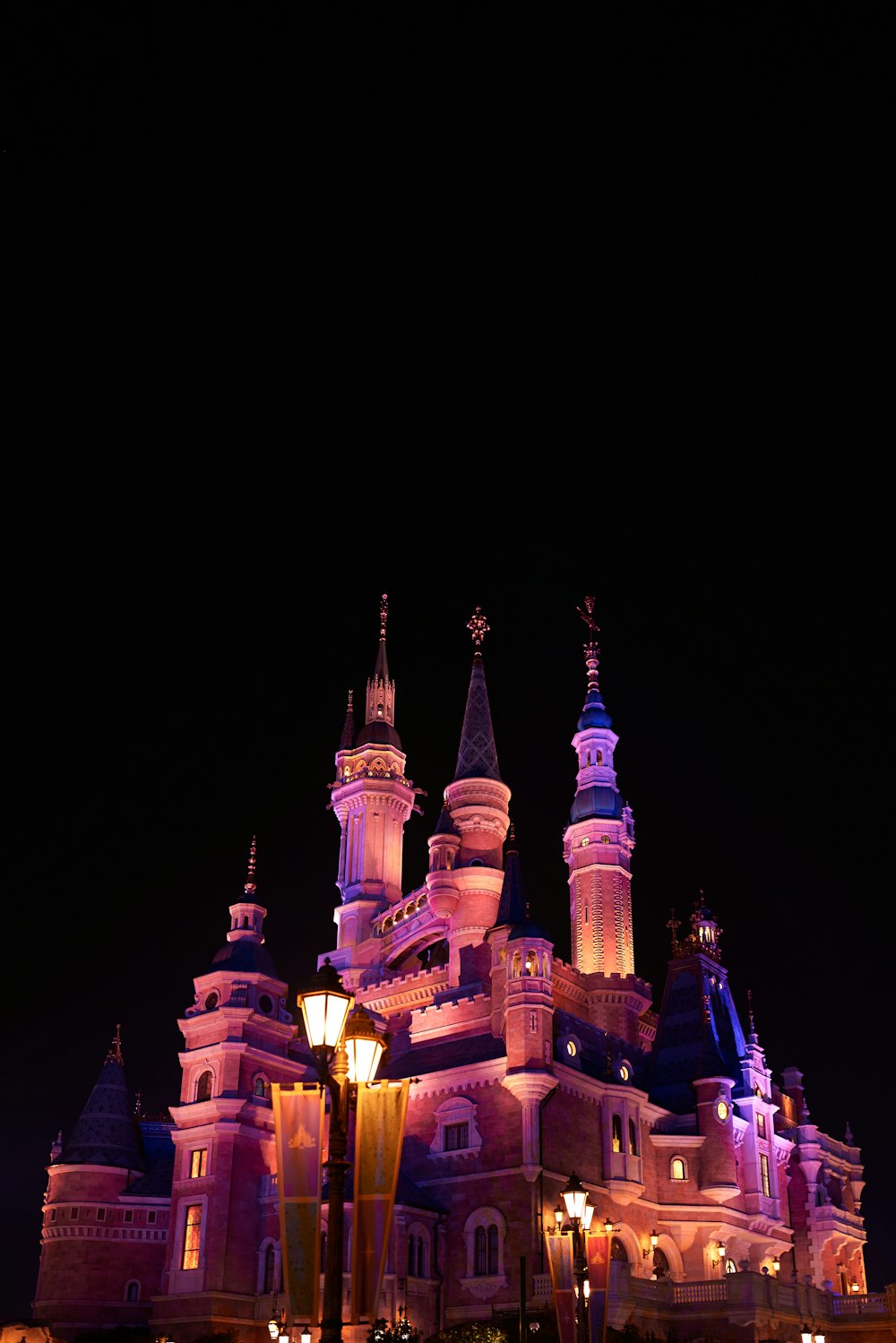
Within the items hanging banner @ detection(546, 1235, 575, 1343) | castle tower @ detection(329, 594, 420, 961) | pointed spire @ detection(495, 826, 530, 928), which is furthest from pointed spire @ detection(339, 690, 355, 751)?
hanging banner @ detection(546, 1235, 575, 1343)

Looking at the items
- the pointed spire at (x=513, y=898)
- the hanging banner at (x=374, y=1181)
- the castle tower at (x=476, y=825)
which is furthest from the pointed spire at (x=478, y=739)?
the hanging banner at (x=374, y=1181)

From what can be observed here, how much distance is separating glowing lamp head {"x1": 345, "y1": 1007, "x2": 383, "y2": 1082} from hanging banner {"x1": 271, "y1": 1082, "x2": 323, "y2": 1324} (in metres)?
1.18

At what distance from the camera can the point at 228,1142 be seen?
49.2 meters

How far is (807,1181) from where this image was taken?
205ft

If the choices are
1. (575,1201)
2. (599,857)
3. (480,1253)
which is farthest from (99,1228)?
(575,1201)

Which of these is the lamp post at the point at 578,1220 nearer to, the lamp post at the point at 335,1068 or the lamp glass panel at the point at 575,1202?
the lamp glass panel at the point at 575,1202

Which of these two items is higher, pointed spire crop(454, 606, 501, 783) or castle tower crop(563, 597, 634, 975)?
pointed spire crop(454, 606, 501, 783)

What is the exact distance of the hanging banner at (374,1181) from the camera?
1452cm

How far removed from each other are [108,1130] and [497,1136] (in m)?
19.2

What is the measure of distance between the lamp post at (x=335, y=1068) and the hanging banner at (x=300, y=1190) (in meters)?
1.08

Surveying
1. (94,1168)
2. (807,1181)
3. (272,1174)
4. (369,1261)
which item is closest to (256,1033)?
(272,1174)

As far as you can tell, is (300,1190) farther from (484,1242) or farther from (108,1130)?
(108,1130)

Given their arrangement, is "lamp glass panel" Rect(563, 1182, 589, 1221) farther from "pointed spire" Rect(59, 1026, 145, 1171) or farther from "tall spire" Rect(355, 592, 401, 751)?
"tall spire" Rect(355, 592, 401, 751)

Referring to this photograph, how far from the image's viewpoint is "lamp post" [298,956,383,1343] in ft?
41.1
